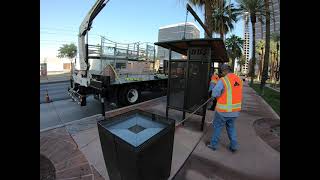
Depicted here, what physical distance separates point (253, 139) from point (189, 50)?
291 cm

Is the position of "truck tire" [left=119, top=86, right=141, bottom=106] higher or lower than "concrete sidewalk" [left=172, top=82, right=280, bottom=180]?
higher

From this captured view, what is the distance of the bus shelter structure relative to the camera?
5000 mm

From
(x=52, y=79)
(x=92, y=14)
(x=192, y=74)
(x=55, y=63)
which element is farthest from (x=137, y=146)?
(x=55, y=63)

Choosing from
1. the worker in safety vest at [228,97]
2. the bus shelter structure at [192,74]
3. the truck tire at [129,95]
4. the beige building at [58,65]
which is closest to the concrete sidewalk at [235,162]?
the worker in safety vest at [228,97]

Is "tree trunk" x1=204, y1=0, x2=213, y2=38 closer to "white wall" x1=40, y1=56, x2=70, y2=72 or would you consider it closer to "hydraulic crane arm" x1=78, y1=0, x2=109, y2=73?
"hydraulic crane arm" x1=78, y1=0, x2=109, y2=73

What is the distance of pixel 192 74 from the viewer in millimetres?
5488

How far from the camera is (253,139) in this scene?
185 inches

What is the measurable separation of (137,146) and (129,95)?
6523mm

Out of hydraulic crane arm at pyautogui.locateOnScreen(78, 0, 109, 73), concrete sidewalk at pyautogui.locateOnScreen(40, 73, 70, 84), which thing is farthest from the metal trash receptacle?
concrete sidewalk at pyautogui.locateOnScreen(40, 73, 70, 84)

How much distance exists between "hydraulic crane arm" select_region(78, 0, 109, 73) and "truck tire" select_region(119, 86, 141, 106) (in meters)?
1.86

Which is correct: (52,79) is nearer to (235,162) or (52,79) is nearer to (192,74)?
(192,74)
